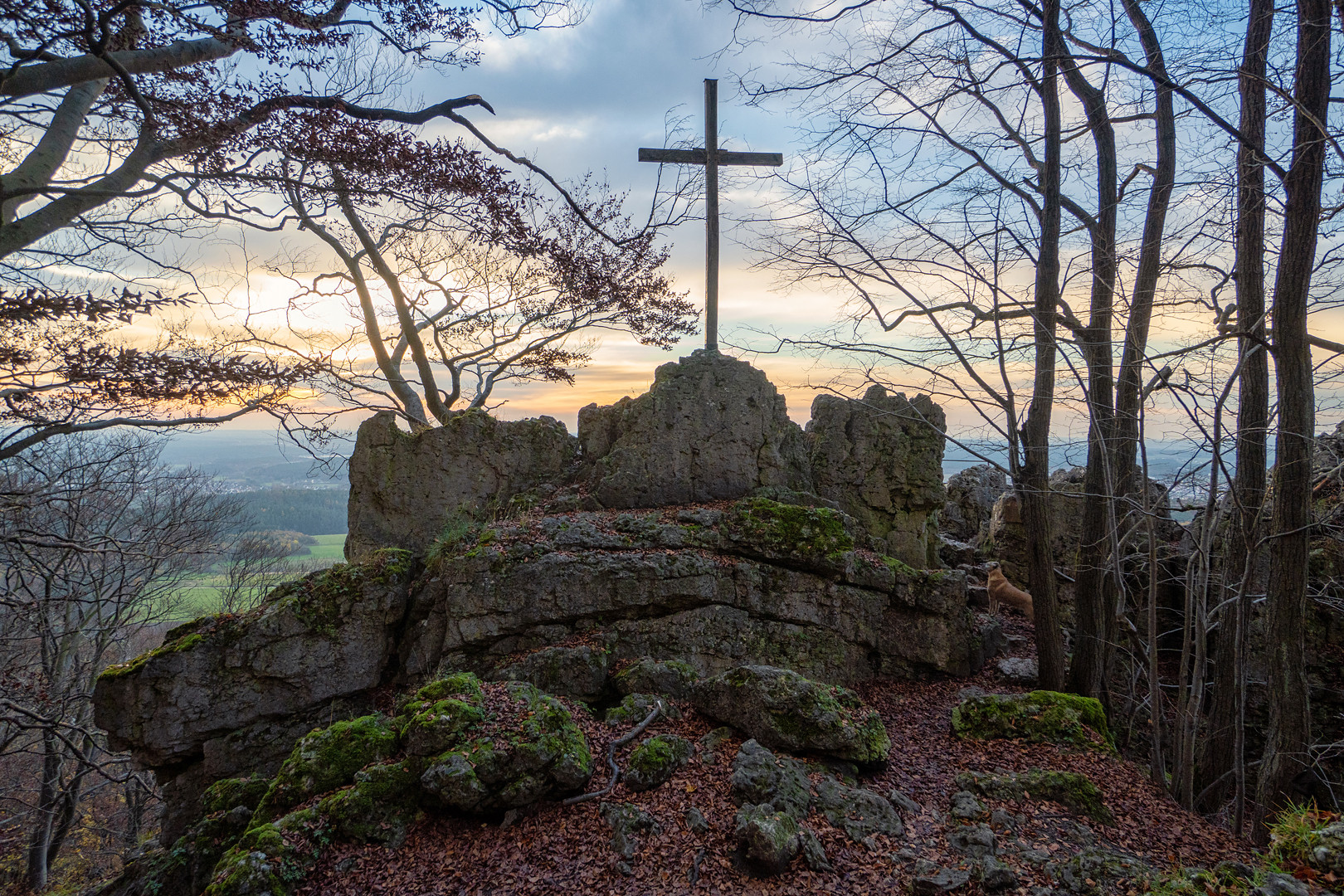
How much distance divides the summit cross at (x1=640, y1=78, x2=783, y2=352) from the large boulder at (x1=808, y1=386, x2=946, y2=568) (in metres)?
2.50

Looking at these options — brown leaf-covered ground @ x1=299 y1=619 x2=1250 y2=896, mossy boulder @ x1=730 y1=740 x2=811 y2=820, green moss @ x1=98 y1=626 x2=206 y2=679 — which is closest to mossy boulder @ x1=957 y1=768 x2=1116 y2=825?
brown leaf-covered ground @ x1=299 y1=619 x2=1250 y2=896

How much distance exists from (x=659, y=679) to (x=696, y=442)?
3748mm

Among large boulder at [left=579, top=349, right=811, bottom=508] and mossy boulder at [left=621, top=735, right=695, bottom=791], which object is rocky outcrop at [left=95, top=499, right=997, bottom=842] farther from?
mossy boulder at [left=621, top=735, right=695, bottom=791]

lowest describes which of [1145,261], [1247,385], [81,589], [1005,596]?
[81,589]

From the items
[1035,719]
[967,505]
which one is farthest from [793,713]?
[967,505]

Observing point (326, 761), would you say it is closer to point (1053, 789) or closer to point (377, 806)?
point (377, 806)

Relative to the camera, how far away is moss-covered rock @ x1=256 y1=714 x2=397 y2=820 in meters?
4.79

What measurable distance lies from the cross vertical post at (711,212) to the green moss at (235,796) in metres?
7.72

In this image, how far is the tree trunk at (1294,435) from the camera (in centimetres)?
563

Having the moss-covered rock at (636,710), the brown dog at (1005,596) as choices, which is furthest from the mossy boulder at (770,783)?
the brown dog at (1005,596)

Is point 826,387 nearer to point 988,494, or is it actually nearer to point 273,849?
point 273,849

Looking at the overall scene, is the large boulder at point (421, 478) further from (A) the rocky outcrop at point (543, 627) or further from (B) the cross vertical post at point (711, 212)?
(B) the cross vertical post at point (711, 212)

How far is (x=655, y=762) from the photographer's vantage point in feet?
15.3

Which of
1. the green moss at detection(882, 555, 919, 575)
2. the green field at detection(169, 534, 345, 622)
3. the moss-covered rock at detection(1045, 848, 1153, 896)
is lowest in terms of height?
the green field at detection(169, 534, 345, 622)
